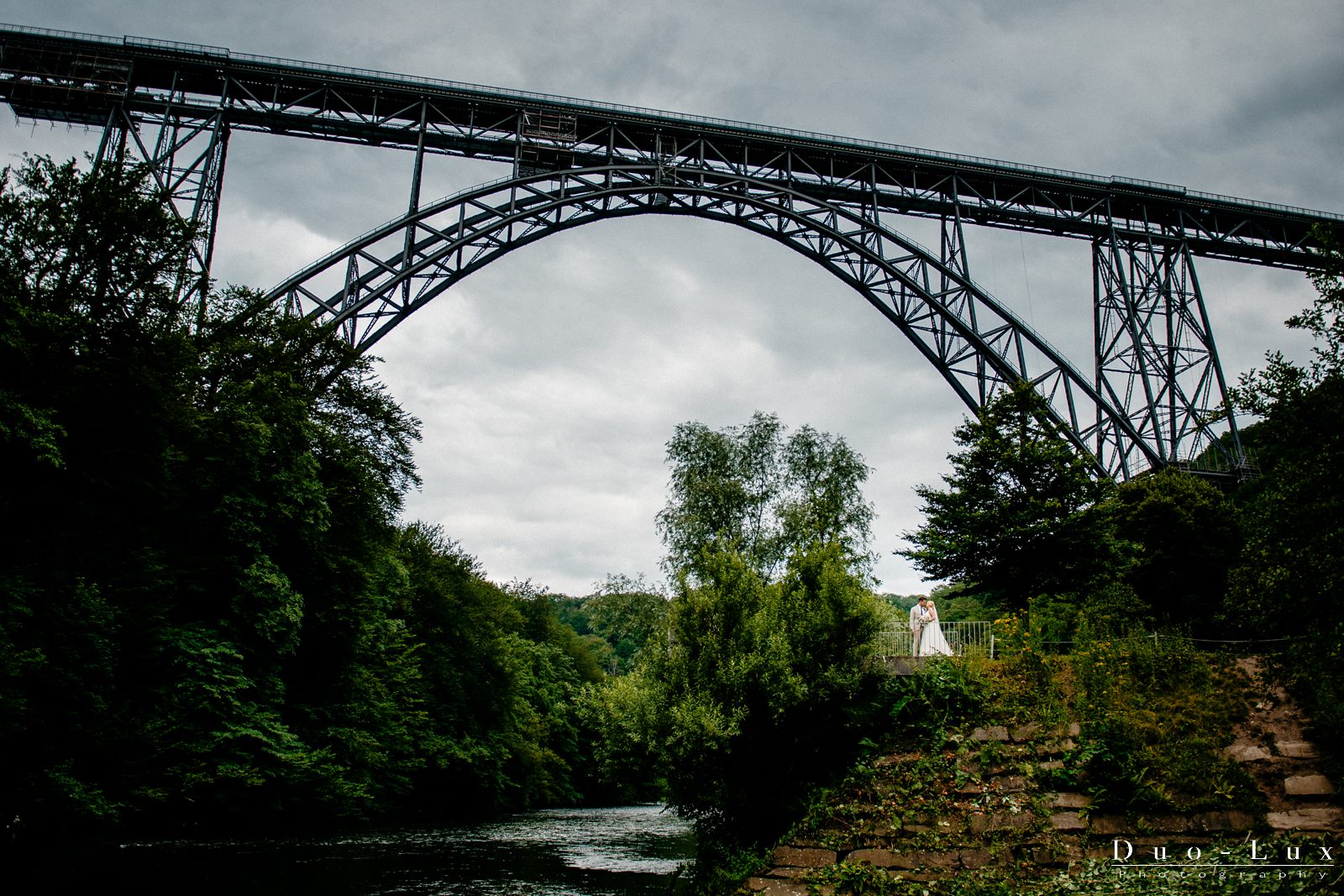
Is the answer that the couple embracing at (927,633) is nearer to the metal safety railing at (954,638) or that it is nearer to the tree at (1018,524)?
the metal safety railing at (954,638)

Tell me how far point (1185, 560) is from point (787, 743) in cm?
1426

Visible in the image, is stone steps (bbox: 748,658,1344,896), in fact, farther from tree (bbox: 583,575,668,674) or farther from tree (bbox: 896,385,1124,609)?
tree (bbox: 583,575,668,674)

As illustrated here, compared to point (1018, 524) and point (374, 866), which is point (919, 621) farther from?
point (374, 866)

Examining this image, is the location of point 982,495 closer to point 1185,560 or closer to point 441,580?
point 1185,560

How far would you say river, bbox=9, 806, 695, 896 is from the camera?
632 inches

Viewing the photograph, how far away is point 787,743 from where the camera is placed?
47.5 ft

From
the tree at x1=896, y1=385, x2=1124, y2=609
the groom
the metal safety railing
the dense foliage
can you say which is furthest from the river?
the tree at x1=896, y1=385, x2=1124, y2=609

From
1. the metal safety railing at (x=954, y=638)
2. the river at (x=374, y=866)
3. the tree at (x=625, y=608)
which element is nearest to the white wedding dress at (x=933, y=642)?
the metal safety railing at (x=954, y=638)

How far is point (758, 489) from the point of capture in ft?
99.8

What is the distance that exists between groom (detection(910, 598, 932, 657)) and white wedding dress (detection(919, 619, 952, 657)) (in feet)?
0.29

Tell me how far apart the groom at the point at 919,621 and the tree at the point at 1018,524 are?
3678mm

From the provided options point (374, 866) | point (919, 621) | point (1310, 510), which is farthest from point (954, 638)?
point (374, 866)

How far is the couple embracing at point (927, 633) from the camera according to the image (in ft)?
52.1

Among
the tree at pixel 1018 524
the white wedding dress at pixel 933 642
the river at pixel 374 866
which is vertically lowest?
the river at pixel 374 866
